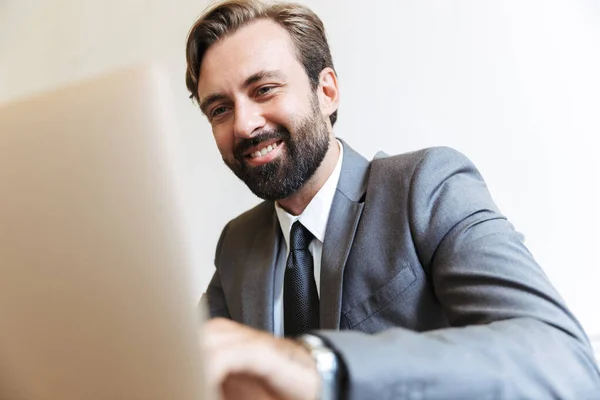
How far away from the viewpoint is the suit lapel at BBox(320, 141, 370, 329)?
3.12 feet

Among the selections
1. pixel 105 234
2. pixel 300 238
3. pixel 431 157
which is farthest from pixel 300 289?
pixel 105 234

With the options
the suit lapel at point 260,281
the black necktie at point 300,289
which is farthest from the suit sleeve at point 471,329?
the suit lapel at point 260,281

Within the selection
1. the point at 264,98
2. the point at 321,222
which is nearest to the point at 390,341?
the point at 321,222

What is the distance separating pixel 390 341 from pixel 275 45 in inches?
32.6

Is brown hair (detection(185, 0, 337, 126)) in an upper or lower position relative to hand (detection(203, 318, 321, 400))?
upper

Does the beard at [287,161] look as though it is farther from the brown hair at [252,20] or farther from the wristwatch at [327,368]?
the wristwatch at [327,368]

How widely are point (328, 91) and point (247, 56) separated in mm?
257

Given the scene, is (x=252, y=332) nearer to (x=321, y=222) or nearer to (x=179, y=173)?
(x=179, y=173)

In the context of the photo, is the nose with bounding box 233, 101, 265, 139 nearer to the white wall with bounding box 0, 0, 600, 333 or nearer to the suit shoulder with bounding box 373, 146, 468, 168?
the suit shoulder with bounding box 373, 146, 468, 168

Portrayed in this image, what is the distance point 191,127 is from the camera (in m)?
1.61

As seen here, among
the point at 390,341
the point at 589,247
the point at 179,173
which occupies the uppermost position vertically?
the point at 179,173

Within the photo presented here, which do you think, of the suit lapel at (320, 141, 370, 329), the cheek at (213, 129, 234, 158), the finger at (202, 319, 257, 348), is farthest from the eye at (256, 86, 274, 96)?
the finger at (202, 319, 257, 348)

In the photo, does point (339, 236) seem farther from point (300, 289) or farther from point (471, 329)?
point (471, 329)

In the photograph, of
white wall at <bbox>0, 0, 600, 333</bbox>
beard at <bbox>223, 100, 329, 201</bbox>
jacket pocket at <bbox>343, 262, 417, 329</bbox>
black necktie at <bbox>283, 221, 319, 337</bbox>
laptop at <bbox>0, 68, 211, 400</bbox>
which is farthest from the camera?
white wall at <bbox>0, 0, 600, 333</bbox>
